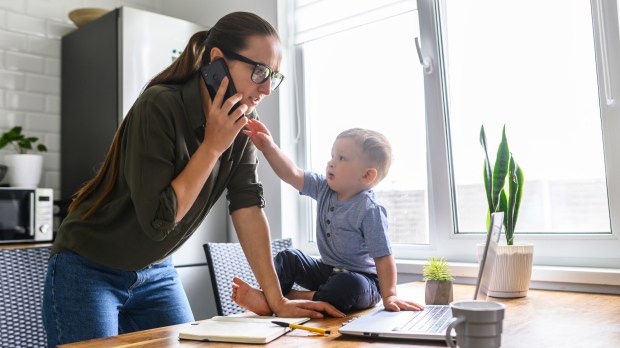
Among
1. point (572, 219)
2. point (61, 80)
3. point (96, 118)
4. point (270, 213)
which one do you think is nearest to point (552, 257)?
point (572, 219)

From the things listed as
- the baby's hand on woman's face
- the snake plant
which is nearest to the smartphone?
the baby's hand on woman's face

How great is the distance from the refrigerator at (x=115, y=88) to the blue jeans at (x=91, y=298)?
126cm

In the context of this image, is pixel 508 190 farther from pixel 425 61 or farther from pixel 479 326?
pixel 479 326

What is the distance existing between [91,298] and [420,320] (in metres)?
0.75

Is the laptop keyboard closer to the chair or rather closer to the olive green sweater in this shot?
the olive green sweater

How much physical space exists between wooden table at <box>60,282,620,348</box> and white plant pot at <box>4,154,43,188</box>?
1.90m

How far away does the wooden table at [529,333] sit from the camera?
1032 millimetres

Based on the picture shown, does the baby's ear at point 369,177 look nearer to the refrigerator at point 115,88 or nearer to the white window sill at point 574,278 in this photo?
the white window sill at point 574,278

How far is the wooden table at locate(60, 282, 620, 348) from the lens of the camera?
40.6 inches

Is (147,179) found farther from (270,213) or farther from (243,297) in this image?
(270,213)

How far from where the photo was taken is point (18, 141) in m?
2.84

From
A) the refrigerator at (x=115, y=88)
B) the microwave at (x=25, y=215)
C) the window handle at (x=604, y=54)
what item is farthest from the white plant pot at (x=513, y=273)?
the microwave at (x=25, y=215)

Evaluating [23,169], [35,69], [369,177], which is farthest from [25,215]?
[369,177]

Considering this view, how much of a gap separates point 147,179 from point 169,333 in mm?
328
